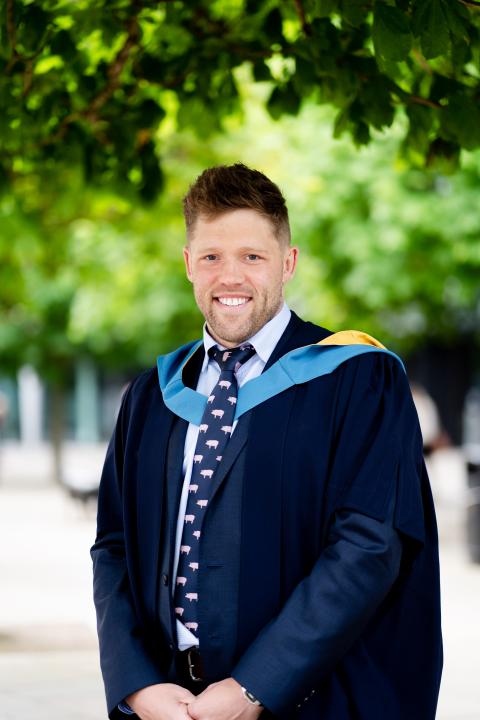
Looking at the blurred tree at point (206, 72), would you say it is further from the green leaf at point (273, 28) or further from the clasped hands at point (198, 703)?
the clasped hands at point (198, 703)

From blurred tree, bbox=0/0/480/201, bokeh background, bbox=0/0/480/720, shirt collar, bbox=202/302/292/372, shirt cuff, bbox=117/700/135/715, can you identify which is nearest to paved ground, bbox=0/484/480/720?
bokeh background, bbox=0/0/480/720

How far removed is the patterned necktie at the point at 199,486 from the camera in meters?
3.12

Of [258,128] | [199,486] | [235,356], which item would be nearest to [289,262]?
[235,356]

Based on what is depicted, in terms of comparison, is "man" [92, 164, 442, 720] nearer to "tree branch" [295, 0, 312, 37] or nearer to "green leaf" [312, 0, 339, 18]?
"green leaf" [312, 0, 339, 18]

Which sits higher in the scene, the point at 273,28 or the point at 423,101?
the point at 273,28

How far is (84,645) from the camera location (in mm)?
8922

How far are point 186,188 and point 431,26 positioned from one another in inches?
306

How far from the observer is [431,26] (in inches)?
160

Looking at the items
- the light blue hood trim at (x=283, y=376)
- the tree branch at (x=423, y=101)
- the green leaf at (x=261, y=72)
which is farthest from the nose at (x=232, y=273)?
the green leaf at (x=261, y=72)

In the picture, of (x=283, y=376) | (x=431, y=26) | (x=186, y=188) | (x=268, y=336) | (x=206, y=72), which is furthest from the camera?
(x=186, y=188)

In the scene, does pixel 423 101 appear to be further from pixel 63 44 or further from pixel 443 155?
pixel 63 44

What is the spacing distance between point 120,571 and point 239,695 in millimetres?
631

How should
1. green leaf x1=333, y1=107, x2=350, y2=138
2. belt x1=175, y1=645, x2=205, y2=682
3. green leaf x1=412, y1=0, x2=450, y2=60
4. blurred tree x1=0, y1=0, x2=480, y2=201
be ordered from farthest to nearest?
green leaf x1=333, y1=107, x2=350, y2=138
blurred tree x1=0, y1=0, x2=480, y2=201
green leaf x1=412, y1=0, x2=450, y2=60
belt x1=175, y1=645, x2=205, y2=682

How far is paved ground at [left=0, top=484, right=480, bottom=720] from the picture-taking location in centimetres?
701
